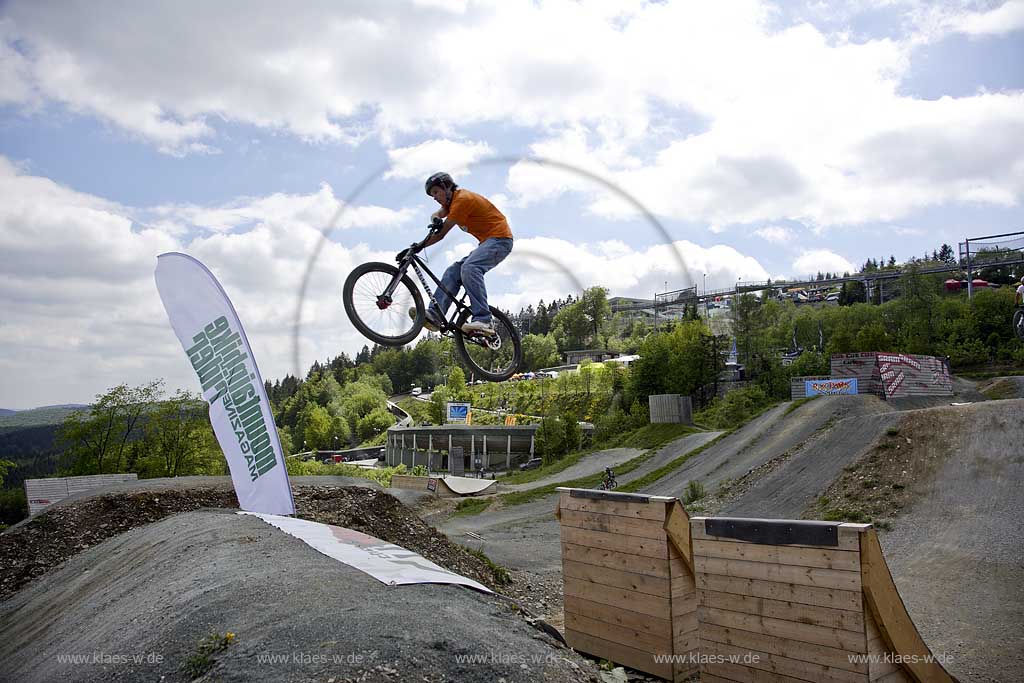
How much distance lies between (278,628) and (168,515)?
36.6 feet

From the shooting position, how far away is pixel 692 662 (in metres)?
10.6

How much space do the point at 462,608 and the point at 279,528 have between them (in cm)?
463

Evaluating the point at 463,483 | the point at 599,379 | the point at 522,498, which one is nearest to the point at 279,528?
the point at 522,498

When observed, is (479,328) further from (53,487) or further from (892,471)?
(53,487)

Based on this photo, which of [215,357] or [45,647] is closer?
[45,647]

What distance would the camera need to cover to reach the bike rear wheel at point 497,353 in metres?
12.0

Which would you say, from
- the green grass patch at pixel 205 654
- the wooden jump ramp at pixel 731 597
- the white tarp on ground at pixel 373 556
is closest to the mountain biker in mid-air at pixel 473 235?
the white tarp on ground at pixel 373 556

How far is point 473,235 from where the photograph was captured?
11094mm

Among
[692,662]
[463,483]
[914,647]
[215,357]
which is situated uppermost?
[215,357]

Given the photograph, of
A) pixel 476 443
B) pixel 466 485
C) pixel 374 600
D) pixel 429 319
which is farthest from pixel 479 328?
pixel 476 443

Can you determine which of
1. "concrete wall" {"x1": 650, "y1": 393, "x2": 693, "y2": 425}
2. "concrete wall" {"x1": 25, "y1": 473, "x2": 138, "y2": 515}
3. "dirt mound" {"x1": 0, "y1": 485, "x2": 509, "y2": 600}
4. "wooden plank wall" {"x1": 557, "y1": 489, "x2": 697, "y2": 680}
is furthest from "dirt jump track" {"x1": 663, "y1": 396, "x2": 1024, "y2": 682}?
"concrete wall" {"x1": 25, "y1": 473, "x2": 138, "y2": 515}

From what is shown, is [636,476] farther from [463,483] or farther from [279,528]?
[279,528]

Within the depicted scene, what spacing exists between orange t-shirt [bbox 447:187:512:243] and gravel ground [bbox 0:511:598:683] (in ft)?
17.7

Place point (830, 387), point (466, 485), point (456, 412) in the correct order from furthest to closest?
point (456, 412) < point (830, 387) < point (466, 485)
